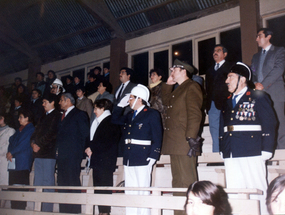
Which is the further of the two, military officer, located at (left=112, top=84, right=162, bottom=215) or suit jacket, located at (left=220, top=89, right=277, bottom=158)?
military officer, located at (left=112, top=84, right=162, bottom=215)

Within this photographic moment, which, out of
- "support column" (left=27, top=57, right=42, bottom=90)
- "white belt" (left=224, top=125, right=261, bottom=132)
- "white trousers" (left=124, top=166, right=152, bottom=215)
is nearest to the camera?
"white belt" (left=224, top=125, right=261, bottom=132)

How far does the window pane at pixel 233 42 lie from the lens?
631cm

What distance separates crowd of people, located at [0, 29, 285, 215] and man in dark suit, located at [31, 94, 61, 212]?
1 cm

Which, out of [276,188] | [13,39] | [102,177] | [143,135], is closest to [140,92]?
[143,135]

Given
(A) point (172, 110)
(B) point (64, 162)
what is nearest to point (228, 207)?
(A) point (172, 110)

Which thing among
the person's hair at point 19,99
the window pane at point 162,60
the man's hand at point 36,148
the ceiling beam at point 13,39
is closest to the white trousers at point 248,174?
the man's hand at point 36,148

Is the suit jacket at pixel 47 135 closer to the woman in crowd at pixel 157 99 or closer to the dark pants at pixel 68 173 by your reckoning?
the dark pants at pixel 68 173

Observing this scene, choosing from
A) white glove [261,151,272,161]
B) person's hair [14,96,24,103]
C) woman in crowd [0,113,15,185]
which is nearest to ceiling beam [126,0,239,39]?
person's hair [14,96,24,103]

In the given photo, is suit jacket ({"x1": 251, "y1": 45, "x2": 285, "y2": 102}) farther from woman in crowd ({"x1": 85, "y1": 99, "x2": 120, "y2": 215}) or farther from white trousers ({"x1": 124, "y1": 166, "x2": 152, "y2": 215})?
woman in crowd ({"x1": 85, "y1": 99, "x2": 120, "y2": 215})

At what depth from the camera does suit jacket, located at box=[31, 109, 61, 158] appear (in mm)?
4195

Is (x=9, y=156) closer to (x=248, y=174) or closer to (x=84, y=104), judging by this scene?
(x=84, y=104)

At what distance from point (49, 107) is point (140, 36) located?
420cm

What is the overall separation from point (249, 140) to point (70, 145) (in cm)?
239

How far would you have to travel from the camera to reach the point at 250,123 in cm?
278
